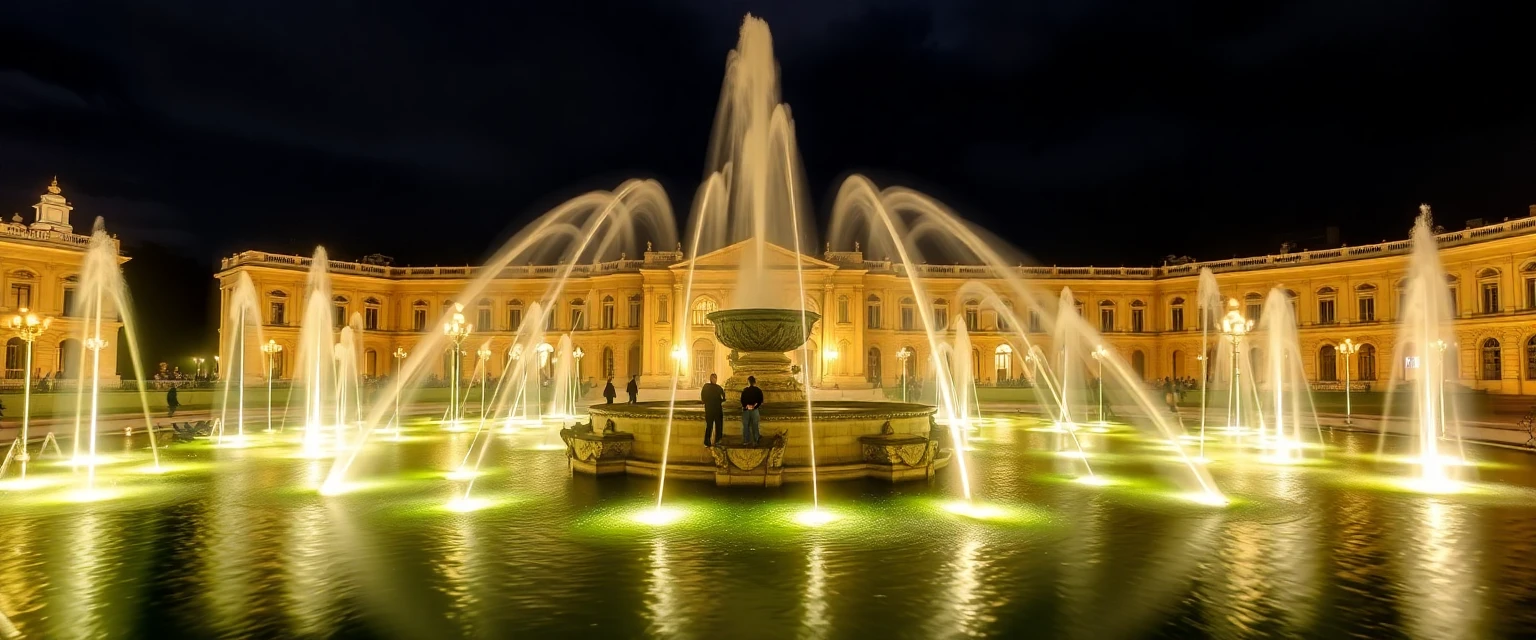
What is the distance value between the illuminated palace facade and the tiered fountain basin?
3655cm

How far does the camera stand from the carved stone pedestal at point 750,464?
13477 mm

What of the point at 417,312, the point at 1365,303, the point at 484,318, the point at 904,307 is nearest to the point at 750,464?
the point at 904,307

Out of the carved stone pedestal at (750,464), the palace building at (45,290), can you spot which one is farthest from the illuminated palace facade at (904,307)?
the carved stone pedestal at (750,464)

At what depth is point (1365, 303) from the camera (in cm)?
5841

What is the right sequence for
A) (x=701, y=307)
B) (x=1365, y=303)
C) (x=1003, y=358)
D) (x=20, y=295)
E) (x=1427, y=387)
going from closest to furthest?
(x=1427, y=387)
(x=20, y=295)
(x=1365, y=303)
(x=701, y=307)
(x=1003, y=358)

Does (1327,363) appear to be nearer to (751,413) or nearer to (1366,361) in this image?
(1366,361)

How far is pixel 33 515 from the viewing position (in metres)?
11.3

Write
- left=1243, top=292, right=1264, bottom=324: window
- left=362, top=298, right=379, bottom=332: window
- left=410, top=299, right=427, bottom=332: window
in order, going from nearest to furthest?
left=1243, top=292, right=1264, bottom=324: window → left=362, top=298, right=379, bottom=332: window → left=410, top=299, right=427, bottom=332: window

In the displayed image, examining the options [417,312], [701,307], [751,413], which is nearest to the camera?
[751,413]

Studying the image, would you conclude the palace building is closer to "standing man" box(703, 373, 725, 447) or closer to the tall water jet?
"standing man" box(703, 373, 725, 447)

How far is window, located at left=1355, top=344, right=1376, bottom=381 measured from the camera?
5819 centimetres

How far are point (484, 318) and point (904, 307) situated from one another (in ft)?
116

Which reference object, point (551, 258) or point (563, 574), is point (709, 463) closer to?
point (563, 574)

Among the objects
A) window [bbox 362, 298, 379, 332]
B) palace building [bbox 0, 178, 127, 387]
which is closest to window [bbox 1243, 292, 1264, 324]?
window [bbox 362, 298, 379, 332]
